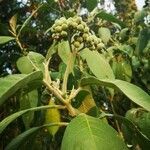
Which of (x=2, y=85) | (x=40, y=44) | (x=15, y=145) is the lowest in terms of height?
(x=40, y=44)

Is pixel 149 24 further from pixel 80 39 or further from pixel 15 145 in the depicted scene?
pixel 15 145

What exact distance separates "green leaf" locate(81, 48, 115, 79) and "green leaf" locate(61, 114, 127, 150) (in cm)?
43

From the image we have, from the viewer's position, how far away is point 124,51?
281 cm

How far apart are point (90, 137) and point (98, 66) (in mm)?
557

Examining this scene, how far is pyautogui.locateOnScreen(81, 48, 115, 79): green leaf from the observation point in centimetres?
172

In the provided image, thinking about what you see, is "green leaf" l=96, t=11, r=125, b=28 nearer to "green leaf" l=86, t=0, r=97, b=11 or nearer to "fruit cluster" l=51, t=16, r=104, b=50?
"green leaf" l=86, t=0, r=97, b=11

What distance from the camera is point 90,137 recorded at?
124cm

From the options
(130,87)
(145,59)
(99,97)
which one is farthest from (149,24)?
(130,87)

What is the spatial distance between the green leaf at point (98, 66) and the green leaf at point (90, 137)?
0.43 meters

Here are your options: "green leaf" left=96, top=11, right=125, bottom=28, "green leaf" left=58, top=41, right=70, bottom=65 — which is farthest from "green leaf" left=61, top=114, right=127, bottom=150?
"green leaf" left=96, top=11, right=125, bottom=28

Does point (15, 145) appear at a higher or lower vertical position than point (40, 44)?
higher

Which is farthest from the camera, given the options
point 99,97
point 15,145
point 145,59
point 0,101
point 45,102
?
point 145,59

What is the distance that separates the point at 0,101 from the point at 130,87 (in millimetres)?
392

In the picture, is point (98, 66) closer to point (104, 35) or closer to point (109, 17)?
point (109, 17)
